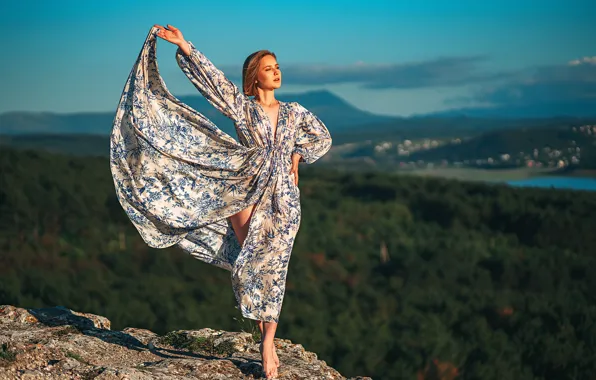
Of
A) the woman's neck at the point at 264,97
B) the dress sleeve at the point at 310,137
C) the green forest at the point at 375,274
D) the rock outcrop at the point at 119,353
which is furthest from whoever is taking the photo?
the green forest at the point at 375,274

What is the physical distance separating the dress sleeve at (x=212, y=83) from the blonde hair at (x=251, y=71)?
63 mm

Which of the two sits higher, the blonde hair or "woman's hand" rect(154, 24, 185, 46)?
"woman's hand" rect(154, 24, 185, 46)

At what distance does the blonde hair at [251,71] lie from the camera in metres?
6.04

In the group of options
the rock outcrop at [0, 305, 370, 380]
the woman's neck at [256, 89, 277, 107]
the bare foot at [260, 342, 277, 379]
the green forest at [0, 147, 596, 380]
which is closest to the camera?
the rock outcrop at [0, 305, 370, 380]

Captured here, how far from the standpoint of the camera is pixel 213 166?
20.4 feet

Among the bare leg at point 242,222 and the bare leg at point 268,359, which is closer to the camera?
the bare leg at point 268,359

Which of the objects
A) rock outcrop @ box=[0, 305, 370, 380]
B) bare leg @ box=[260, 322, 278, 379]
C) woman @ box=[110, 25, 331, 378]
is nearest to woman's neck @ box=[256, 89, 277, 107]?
woman @ box=[110, 25, 331, 378]

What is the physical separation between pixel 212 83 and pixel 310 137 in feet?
2.43

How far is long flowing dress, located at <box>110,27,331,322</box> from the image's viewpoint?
6.04 m

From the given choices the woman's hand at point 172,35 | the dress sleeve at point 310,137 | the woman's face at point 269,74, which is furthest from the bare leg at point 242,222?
the woman's hand at point 172,35

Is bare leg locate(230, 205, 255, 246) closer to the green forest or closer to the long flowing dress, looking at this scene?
the long flowing dress

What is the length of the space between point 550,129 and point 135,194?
70.9 metres

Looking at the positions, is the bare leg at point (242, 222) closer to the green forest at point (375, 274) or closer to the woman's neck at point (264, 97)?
the woman's neck at point (264, 97)

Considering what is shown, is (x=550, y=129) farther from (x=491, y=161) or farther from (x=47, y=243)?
(x=47, y=243)
